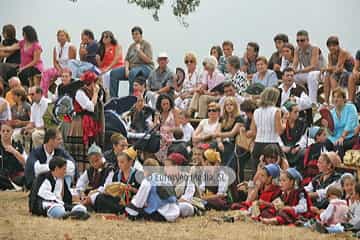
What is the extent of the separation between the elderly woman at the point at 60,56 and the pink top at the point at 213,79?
2429 mm

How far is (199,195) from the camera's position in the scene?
39.9ft

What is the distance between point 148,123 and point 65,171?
96.0 inches

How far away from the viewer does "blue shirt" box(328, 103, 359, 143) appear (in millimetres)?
12312

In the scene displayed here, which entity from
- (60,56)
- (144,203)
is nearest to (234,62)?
(60,56)

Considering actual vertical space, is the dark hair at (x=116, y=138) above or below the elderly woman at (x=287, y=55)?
below

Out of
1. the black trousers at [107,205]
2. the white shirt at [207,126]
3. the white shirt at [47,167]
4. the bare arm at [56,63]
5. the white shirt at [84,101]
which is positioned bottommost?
the black trousers at [107,205]

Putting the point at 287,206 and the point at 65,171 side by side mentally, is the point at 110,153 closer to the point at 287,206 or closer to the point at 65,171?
the point at 65,171

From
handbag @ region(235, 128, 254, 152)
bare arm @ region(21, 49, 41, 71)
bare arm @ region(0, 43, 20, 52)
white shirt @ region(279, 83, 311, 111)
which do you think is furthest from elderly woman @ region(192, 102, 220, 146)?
bare arm @ region(0, 43, 20, 52)

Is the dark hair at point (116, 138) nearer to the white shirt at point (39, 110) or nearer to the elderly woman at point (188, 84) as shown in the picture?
the white shirt at point (39, 110)

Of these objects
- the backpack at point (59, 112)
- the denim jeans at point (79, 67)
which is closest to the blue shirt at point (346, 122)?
the backpack at point (59, 112)

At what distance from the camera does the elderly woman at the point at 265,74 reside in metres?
13.9

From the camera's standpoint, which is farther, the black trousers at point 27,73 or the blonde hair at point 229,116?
the black trousers at point 27,73

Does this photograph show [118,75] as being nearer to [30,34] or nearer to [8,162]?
[30,34]

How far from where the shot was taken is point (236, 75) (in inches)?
571
